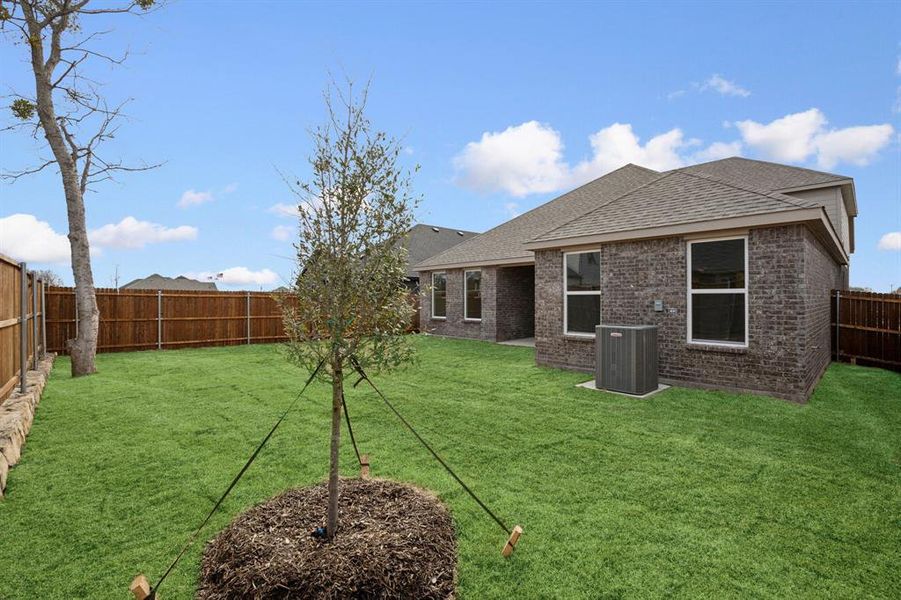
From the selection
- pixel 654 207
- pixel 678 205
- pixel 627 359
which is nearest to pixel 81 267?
pixel 627 359

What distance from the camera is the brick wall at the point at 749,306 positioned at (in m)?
6.68

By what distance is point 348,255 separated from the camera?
8.81 feet

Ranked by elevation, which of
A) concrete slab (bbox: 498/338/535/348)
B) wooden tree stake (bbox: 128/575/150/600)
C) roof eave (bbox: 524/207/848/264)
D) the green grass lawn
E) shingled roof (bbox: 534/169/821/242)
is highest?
shingled roof (bbox: 534/169/821/242)

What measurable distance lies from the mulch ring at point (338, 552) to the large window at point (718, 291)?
255 inches

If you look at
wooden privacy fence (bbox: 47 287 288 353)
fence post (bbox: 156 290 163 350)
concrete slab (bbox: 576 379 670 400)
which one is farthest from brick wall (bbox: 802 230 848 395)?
fence post (bbox: 156 290 163 350)

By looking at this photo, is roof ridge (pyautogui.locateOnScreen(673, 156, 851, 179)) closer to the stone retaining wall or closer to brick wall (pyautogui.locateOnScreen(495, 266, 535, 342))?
brick wall (pyautogui.locateOnScreen(495, 266, 535, 342))

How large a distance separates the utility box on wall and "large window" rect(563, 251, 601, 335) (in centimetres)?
166

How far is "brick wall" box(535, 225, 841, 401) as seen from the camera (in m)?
6.68

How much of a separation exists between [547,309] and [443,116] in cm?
525

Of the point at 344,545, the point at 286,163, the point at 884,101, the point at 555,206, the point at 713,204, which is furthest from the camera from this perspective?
the point at 555,206

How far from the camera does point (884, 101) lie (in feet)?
35.0

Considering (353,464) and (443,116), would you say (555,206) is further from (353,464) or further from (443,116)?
(353,464)

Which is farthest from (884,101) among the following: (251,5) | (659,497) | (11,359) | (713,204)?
(11,359)

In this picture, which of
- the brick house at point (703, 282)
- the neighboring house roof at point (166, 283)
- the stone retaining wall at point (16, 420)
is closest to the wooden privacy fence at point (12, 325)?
the stone retaining wall at point (16, 420)
